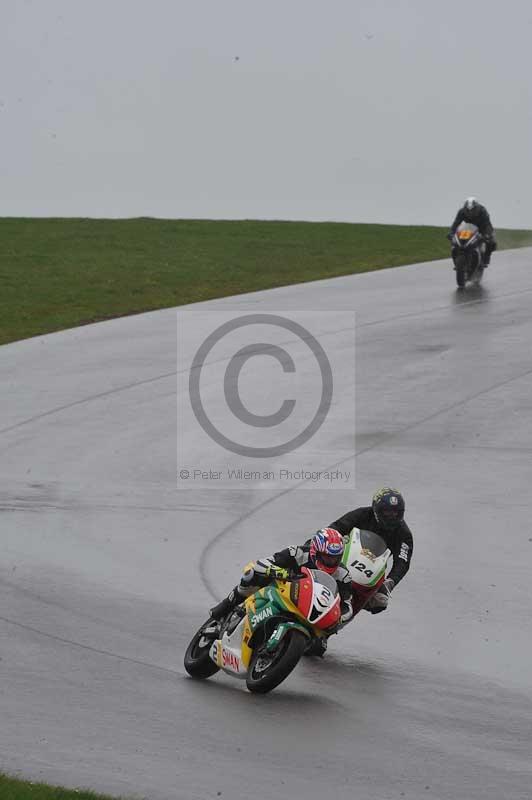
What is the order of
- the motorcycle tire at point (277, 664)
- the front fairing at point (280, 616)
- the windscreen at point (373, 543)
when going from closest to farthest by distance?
the motorcycle tire at point (277, 664), the front fairing at point (280, 616), the windscreen at point (373, 543)

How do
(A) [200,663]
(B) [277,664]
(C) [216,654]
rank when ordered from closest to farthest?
(B) [277,664] < (C) [216,654] < (A) [200,663]

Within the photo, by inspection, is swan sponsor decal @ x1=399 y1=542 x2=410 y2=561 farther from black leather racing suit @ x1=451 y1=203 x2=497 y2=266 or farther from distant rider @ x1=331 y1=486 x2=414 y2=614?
black leather racing suit @ x1=451 y1=203 x2=497 y2=266

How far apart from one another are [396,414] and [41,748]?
1204 centimetres

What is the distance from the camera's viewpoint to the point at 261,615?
9617 millimetres

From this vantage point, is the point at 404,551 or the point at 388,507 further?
the point at 404,551

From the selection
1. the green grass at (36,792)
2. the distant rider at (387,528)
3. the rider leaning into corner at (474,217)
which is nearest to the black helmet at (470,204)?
the rider leaning into corner at (474,217)

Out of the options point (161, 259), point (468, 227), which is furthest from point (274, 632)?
point (161, 259)

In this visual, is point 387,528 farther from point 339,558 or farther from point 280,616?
point 280,616

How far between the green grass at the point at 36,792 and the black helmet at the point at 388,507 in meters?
3.97

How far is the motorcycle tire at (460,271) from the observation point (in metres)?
29.4

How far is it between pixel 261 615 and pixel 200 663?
2.07ft

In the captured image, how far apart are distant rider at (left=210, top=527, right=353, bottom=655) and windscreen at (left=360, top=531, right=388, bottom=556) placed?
384mm

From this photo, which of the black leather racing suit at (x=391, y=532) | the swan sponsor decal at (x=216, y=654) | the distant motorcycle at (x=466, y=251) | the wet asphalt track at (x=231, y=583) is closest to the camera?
the wet asphalt track at (x=231, y=583)

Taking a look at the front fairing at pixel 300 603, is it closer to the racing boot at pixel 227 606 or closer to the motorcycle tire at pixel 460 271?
the racing boot at pixel 227 606
